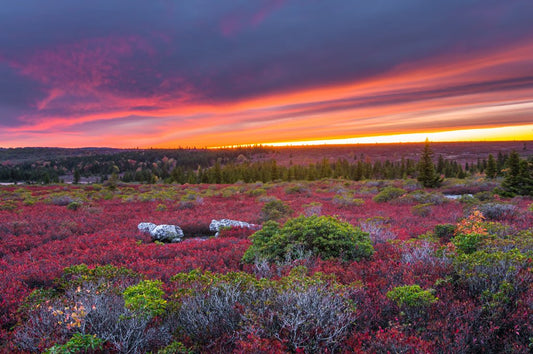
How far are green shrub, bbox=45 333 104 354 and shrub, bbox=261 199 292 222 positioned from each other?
1191 cm

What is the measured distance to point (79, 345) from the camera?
331 cm

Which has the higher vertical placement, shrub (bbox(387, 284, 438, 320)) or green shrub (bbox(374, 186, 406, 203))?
shrub (bbox(387, 284, 438, 320))

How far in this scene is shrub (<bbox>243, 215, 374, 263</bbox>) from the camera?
7.23 meters

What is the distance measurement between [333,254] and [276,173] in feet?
245

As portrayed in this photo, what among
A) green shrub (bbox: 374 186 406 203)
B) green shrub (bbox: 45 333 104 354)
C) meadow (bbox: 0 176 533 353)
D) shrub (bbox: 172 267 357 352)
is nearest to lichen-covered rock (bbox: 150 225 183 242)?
meadow (bbox: 0 176 533 353)

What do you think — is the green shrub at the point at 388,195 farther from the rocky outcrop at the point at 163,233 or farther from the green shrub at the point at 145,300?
the green shrub at the point at 145,300

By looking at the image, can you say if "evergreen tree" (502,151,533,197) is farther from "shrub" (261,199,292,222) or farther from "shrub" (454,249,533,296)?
"shrub" (454,249,533,296)

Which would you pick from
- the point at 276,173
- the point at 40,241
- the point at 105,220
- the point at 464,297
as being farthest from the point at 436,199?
the point at 276,173

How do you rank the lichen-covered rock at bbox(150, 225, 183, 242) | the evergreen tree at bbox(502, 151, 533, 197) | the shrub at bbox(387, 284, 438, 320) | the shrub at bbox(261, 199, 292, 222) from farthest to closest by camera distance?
1. the evergreen tree at bbox(502, 151, 533, 197)
2. the shrub at bbox(261, 199, 292, 222)
3. the lichen-covered rock at bbox(150, 225, 183, 242)
4. the shrub at bbox(387, 284, 438, 320)

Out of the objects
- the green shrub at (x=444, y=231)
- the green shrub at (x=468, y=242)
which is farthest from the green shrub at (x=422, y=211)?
the green shrub at (x=468, y=242)

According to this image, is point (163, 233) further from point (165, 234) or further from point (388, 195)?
point (388, 195)

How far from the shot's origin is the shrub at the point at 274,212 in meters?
15.4

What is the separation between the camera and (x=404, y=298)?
170 inches

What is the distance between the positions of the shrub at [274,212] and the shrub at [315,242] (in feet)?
23.5
